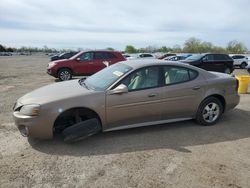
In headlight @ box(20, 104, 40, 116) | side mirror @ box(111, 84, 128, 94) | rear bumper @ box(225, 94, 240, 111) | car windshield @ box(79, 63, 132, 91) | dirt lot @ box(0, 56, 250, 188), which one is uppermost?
car windshield @ box(79, 63, 132, 91)

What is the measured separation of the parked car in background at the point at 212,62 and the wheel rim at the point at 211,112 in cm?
1193

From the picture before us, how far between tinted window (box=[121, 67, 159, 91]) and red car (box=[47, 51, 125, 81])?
27.1 feet

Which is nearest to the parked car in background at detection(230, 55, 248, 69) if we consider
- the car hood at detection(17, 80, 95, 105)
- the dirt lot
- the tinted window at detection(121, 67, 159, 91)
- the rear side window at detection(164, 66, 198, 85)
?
the dirt lot

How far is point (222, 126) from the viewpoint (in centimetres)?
576

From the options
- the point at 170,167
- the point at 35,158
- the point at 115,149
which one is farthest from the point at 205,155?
→ the point at 35,158

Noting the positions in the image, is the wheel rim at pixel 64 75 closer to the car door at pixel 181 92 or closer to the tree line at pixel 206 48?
the car door at pixel 181 92

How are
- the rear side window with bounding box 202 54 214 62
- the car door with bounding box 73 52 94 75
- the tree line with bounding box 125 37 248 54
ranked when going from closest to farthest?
the car door with bounding box 73 52 94 75 < the rear side window with bounding box 202 54 214 62 < the tree line with bounding box 125 37 248 54

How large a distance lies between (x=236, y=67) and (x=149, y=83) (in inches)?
1007

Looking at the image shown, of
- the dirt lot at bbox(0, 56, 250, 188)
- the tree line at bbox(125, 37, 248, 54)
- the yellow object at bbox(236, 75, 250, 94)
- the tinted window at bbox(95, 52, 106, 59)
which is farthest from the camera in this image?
the tree line at bbox(125, 37, 248, 54)

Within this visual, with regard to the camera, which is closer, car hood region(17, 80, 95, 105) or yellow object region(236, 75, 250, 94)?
car hood region(17, 80, 95, 105)

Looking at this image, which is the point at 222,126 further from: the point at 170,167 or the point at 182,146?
the point at 170,167

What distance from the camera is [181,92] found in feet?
17.8

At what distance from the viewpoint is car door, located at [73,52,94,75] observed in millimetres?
13727

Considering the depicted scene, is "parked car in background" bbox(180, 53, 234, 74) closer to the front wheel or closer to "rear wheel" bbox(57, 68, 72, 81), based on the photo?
"rear wheel" bbox(57, 68, 72, 81)
